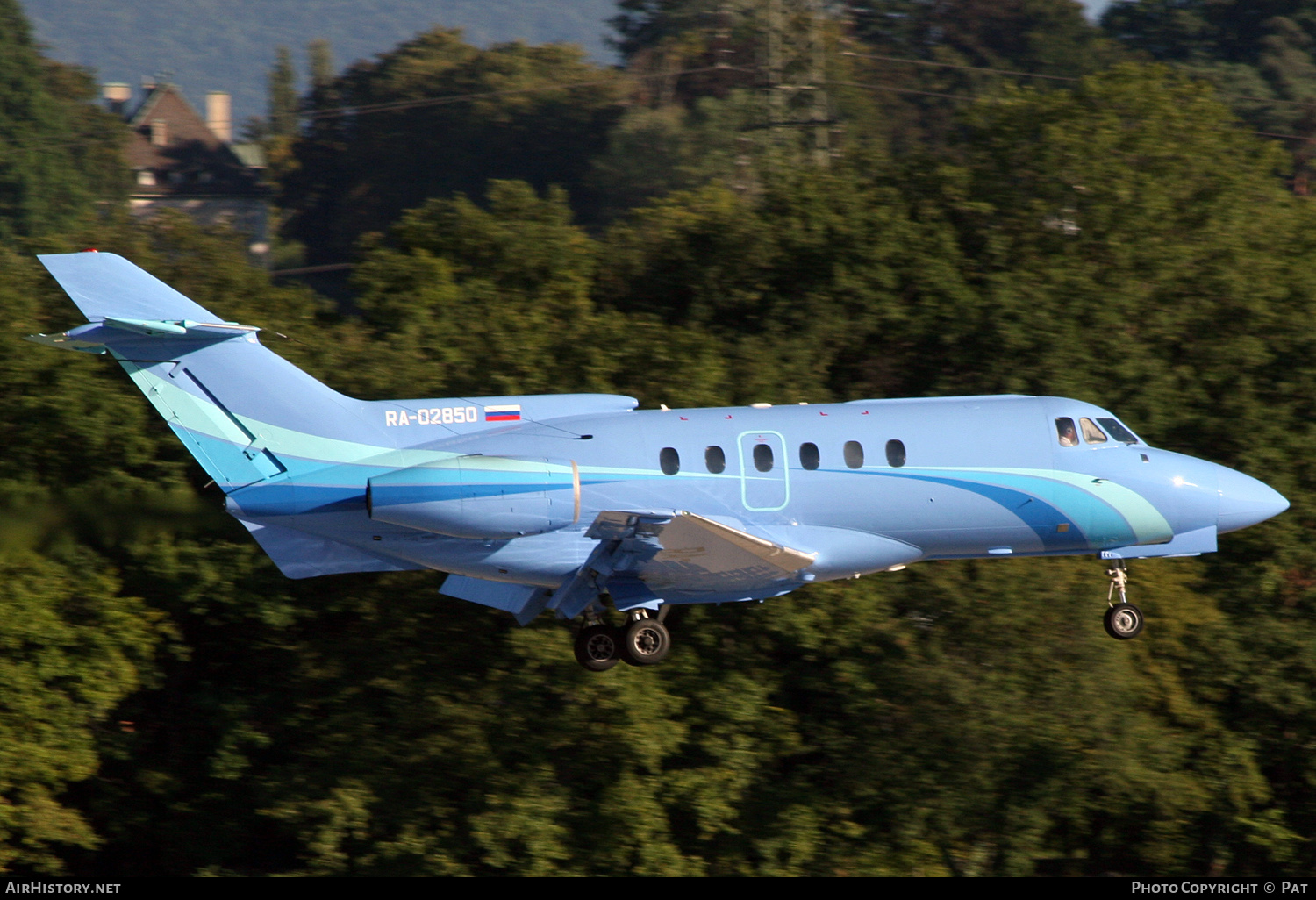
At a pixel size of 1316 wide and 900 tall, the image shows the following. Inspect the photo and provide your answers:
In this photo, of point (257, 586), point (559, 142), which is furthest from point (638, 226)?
point (559, 142)

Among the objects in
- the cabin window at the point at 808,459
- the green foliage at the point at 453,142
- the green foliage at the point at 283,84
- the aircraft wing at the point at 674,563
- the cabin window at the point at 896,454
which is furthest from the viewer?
the green foliage at the point at 283,84

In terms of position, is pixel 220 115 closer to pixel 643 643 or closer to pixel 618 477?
pixel 643 643

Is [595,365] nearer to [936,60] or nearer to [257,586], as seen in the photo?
[257,586]

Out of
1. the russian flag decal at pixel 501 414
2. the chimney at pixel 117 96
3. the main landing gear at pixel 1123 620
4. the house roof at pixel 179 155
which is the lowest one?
the house roof at pixel 179 155

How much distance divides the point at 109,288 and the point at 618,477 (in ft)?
20.5

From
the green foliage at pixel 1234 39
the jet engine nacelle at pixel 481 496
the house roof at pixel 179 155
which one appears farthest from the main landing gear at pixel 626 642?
the house roof at pixel 179 155

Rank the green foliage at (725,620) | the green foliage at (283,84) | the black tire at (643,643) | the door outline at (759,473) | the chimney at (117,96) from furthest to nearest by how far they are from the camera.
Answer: the green foliage at (283,84)
the chimney at (117,96)
the green foliage at (725,620)
the black tire at (643,643)
the door outline at (759,473)

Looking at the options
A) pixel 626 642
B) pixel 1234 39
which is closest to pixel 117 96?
pixel 1234 39

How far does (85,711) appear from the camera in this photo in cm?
2339

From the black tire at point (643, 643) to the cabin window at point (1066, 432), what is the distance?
555 cm

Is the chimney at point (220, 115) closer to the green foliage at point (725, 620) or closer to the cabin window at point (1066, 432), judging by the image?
the green foliage at point (725, 620)

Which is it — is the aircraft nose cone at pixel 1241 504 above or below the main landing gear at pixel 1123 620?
above

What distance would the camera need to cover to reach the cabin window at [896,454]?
58.3 ft

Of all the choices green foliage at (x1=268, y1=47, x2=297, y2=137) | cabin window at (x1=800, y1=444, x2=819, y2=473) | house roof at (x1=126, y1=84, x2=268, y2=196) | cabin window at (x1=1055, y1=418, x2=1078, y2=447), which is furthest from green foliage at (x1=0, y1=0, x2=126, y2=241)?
cabin window at (x1=1055, y1=418, x2=1078, y2=447)
